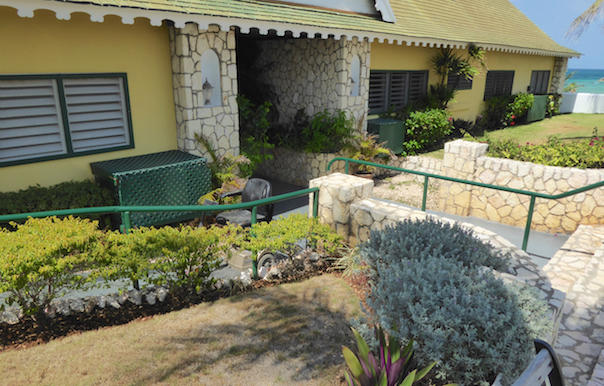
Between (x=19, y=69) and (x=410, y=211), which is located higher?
(x=19, y=69)

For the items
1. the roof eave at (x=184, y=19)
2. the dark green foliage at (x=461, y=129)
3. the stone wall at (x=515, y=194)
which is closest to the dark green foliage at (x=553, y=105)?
the dark green foliage at (x=461, y=129)

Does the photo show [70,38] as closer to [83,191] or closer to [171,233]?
[83,191]

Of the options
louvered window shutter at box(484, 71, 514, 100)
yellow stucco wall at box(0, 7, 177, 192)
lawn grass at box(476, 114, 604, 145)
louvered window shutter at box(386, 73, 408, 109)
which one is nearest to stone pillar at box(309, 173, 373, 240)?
yellow stucco wall at box(0, 7, 177, 192)

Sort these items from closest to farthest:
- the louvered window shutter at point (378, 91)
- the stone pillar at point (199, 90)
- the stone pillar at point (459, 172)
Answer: the stone pillar at point (199, 90)
the stone pillar at point (459, 172)
the louvered window shutter at point (378, 91)

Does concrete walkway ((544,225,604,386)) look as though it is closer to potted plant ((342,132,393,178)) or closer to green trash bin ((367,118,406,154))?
potted plant ((342,132,393,178))

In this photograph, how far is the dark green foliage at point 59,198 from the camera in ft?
20.4

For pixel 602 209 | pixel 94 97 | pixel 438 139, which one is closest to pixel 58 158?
pixel 94 97

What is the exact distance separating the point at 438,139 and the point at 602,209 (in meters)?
6.64

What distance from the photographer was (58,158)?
6.96 m

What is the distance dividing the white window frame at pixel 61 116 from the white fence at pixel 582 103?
1064 inches

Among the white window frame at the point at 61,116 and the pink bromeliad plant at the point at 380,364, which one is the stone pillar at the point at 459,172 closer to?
the white window frame at the point at 61,116

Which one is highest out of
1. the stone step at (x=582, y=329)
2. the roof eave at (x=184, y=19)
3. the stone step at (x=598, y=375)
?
the roof eave at (x=184, y=19)

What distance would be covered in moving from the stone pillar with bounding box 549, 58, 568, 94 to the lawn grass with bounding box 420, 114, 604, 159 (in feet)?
6.05

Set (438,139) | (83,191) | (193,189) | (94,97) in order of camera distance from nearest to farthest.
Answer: (83,191) < (94,97) < (193,189) < (438,139)
